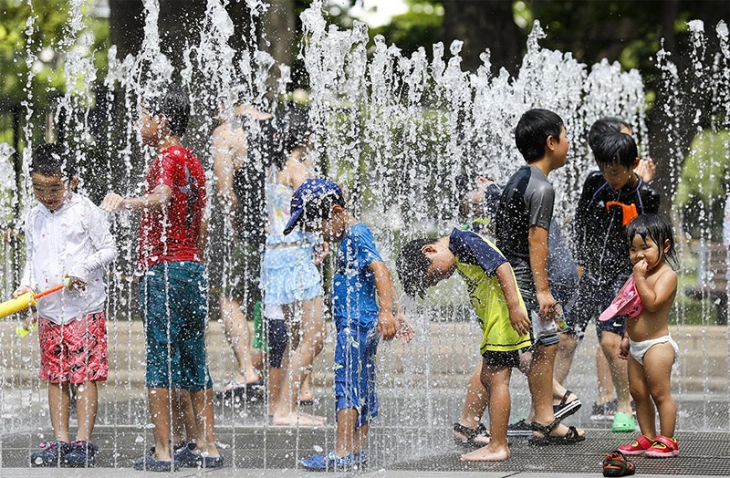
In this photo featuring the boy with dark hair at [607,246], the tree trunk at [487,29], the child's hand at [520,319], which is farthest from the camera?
the tree trunk at [487,29]

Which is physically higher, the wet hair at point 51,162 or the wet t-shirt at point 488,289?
the wet hair at point 51,162

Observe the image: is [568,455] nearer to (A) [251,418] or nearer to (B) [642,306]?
(B) [642,306]

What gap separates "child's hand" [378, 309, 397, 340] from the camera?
17.0ft

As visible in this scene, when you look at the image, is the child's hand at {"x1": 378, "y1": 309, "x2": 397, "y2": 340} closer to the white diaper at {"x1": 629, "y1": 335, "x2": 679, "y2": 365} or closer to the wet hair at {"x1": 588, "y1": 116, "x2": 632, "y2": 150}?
the white diaper at {"x1": 629, "y1": 335, "x2": 679, "y2": 365}

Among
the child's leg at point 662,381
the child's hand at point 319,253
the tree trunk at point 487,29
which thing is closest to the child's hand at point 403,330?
the child's leg at point 662,381

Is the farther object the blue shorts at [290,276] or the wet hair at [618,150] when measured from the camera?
the blue shorts at [290,276]

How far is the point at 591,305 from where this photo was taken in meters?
6.84

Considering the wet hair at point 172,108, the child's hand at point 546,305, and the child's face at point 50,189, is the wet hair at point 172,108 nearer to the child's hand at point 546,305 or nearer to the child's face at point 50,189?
the child's face at point 50,189

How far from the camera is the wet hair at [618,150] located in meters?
6.32

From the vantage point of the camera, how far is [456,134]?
943 centimetres

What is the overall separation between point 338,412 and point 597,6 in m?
19.0

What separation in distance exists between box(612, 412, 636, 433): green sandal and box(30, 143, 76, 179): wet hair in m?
3.03

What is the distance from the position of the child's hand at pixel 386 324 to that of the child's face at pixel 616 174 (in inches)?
69.9

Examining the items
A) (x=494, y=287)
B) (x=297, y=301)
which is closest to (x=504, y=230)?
(x=494, y=287)
